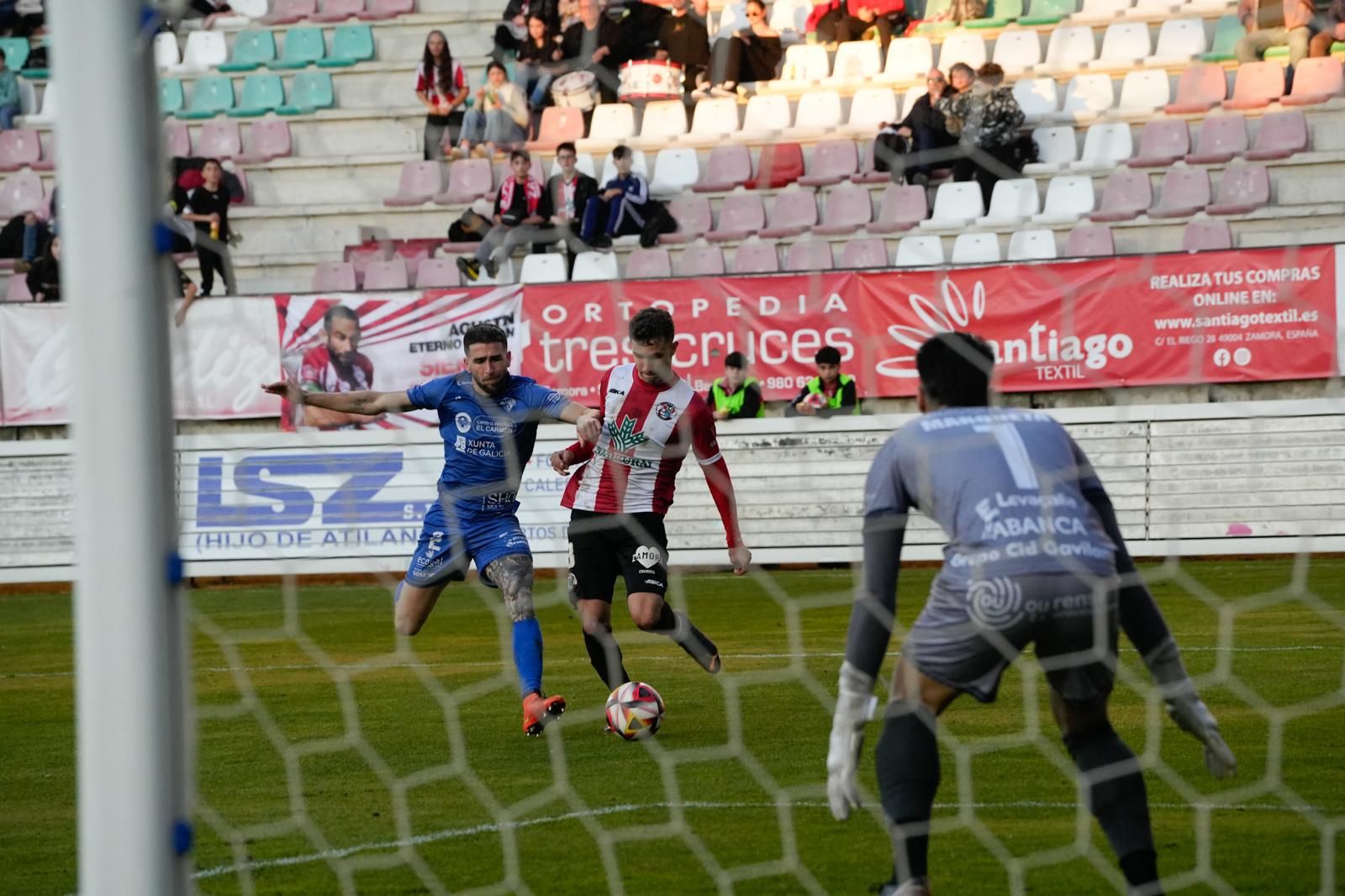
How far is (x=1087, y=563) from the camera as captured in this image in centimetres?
411

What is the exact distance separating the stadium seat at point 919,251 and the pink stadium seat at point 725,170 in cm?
Answer: 202

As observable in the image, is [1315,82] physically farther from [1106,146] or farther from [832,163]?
[832,163]

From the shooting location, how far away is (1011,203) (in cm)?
1571

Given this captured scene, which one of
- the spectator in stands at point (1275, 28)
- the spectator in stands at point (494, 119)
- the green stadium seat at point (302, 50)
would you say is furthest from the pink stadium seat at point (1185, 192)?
the green stadium seat at point (302, 50)

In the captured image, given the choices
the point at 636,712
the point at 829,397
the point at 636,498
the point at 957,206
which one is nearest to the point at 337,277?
the point at 829,397

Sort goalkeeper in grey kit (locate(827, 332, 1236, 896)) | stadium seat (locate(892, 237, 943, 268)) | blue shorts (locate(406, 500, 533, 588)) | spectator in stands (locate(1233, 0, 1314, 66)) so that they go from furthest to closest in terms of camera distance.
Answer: stadium seat (locate(892, 237, 943, 268)), spectator in stands (locate(1233, 0, 1314, 66)), blue shorts (locate(406, 500, 533, 588)), goalkeeper in grey kit (locate(827, 332, 1236, 896))

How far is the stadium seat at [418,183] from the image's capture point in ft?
61.6

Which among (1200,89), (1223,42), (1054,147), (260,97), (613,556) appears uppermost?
(260,97)

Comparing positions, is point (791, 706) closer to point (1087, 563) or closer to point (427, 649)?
point (427, 649)

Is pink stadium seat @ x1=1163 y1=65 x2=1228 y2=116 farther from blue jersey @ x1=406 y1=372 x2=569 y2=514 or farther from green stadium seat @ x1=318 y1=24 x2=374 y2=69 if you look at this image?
green stadium seat @ x1=318 y1=24 x2=374 y2=69

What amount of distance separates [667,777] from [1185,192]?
10.6m

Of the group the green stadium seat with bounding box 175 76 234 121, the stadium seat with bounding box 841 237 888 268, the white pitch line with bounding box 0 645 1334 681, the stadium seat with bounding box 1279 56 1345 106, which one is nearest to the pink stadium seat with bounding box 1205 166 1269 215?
the stadium seat with bounding box 1279 56 1345 106

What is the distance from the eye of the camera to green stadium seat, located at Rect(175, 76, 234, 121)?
2036 cm

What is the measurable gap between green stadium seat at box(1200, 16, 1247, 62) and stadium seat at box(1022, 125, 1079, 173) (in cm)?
139
